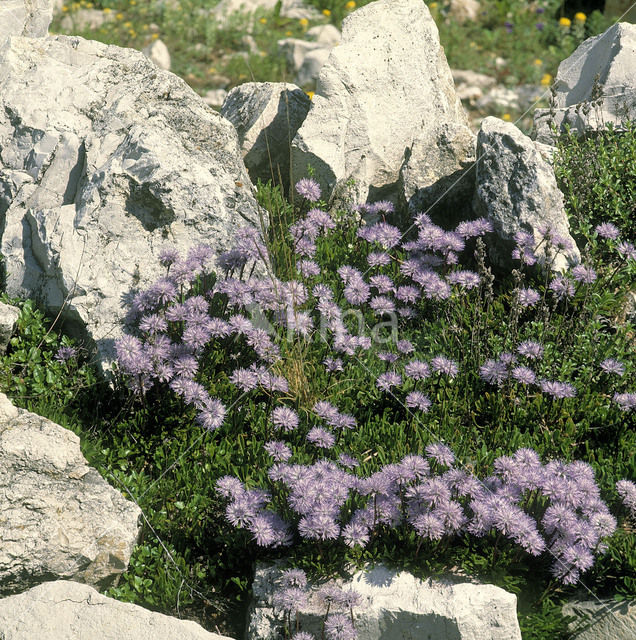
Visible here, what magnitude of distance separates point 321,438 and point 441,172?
3.02 m

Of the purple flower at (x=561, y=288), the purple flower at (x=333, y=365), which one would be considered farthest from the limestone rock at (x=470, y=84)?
the purple flower at (x=333, y=365)

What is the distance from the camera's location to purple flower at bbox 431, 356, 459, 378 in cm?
519

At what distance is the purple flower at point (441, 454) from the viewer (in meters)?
4.38

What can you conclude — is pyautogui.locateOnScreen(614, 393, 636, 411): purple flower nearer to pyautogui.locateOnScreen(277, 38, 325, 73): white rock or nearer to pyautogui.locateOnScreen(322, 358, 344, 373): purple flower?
pyautogui.locateOnScreen(322, 358, 344, 373): purple flower

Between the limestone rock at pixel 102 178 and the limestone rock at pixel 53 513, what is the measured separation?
3.69ft

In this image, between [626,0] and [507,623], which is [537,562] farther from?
[626,0]

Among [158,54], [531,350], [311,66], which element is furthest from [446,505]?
[158,54]

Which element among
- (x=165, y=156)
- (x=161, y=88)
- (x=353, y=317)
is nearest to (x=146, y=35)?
(x=161, y=88)

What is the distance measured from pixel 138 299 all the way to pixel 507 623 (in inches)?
119

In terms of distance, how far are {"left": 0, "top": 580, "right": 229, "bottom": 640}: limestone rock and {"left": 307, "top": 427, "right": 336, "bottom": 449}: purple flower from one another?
1.33 m

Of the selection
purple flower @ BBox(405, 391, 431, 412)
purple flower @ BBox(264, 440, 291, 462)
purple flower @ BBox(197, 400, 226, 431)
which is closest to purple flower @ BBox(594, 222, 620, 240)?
purple flower @ BBox(405, 391, 431, 412)

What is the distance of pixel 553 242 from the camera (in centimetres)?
590

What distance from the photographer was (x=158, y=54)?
39.6 feet

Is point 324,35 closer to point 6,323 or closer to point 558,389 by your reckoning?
point 6,323
